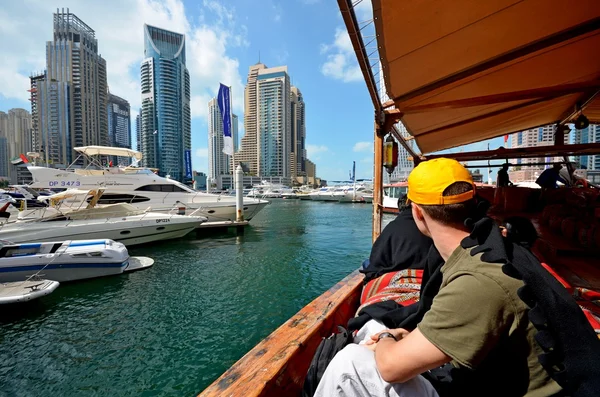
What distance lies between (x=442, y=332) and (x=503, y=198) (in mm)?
7884

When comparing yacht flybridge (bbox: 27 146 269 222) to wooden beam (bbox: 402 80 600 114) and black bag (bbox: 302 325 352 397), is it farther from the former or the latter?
black bag (bbox: 302 325 352 397)

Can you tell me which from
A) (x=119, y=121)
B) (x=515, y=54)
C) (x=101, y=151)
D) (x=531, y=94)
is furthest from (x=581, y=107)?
(x=119, y=121)

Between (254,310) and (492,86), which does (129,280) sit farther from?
(492,86)

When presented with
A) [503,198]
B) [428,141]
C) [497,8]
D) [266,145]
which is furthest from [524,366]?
[266,145]

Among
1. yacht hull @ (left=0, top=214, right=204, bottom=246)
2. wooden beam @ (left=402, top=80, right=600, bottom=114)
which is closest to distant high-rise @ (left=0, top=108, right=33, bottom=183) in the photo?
yacht hull @ (left=0, top=214, right=204, bottom=246)

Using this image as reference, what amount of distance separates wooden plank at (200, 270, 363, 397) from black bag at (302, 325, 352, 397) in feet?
0.67

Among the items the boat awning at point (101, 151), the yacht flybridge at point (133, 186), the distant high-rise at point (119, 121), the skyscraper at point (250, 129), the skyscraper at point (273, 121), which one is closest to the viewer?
the yacht flybridge at point (133, 186)

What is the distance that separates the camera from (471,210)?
112 cm

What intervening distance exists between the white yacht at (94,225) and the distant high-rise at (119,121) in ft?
232

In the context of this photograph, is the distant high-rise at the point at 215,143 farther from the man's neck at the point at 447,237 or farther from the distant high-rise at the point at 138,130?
the man's neck at the point at 447,237

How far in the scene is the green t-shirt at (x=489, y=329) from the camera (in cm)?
86

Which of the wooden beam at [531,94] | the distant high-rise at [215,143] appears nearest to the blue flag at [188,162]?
the wooden beam at [531,94]

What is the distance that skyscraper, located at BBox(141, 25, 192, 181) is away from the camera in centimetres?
6858

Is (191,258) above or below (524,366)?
below
